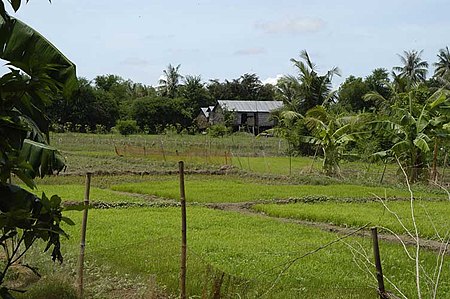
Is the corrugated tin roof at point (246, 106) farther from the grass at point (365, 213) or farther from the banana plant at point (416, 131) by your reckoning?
the grass at point (365, 213)

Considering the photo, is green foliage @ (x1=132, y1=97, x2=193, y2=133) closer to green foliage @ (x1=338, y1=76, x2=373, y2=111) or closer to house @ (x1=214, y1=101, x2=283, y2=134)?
house @ (x1=214, y1=101, x2=283, y2=134)

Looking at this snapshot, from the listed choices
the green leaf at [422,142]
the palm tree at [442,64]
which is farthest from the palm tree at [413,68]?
the green leaf at [422,142]

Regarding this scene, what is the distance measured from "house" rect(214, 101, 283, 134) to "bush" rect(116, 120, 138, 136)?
11.4 m

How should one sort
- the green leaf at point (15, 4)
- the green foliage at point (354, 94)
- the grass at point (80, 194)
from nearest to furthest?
the green leaf at point (15, 4), the grass at point (80, 194), the green foliage at point (354, 94)

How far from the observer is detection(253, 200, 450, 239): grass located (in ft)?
42.6

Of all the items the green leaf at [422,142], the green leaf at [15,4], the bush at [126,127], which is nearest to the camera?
the green leaf at [15,4]

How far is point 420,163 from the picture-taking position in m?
23.5

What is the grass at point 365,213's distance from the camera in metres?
13.0

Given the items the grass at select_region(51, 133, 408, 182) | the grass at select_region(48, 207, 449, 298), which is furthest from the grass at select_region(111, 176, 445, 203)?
the grass at select_region(51, 133, 408, 182)

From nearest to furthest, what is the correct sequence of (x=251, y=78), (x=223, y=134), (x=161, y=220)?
(x=161, y=220) → (x=223, y=134) → (x=251, y=78)

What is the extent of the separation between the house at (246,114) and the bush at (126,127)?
11.4m

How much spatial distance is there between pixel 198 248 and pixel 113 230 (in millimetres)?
2613

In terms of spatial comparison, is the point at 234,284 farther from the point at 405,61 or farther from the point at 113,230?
the point at 405,61

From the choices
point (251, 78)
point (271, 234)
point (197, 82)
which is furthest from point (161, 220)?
point (251, 78)
